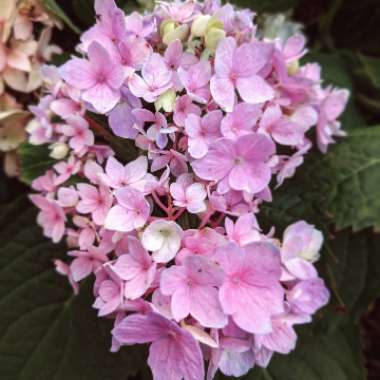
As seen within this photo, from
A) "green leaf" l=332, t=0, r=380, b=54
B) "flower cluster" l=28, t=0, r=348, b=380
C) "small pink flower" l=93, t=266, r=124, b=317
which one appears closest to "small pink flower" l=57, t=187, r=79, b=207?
"flower cluster" l=28, t=0, r=348, b=380

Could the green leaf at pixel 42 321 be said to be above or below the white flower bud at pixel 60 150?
below

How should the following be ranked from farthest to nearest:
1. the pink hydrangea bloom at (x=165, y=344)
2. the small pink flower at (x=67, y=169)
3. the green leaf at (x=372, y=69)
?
the green leaf at (x=372, y=69) → the small pink flower at (x=67, y=169) → the pink hydrangea bloom at (x=165, y=344)

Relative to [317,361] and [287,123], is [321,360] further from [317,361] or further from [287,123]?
[287,123]

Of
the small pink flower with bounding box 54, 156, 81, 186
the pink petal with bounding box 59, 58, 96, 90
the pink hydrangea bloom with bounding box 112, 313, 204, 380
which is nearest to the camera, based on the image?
the pink hydrangea bloom with bounding box 112, 313, 204, 380

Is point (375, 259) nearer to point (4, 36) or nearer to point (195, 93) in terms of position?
point (195, 93)

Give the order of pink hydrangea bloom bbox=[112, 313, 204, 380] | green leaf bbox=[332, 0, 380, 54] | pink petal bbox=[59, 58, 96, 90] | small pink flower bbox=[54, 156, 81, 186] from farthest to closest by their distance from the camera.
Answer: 1. green leaf bbox=[332, 0, 380, 54]
2. small pink flower bbox=[54, 156, 81, 186]
3. pink petal bbox=[59, 58, 96, 90]
4. pink hydrangea bloom bbox=[112, 313, 204, 380]

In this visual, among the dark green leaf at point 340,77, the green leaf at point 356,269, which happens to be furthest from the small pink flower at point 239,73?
the dark green leaf at point 340,77

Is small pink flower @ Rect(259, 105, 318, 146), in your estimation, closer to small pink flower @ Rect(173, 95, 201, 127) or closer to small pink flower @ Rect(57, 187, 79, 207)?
small pink flower @ Rect(173, 95, 201, 127)

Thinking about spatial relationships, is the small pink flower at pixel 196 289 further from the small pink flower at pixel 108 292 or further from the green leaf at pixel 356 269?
the green leaf at pixel 356 269
